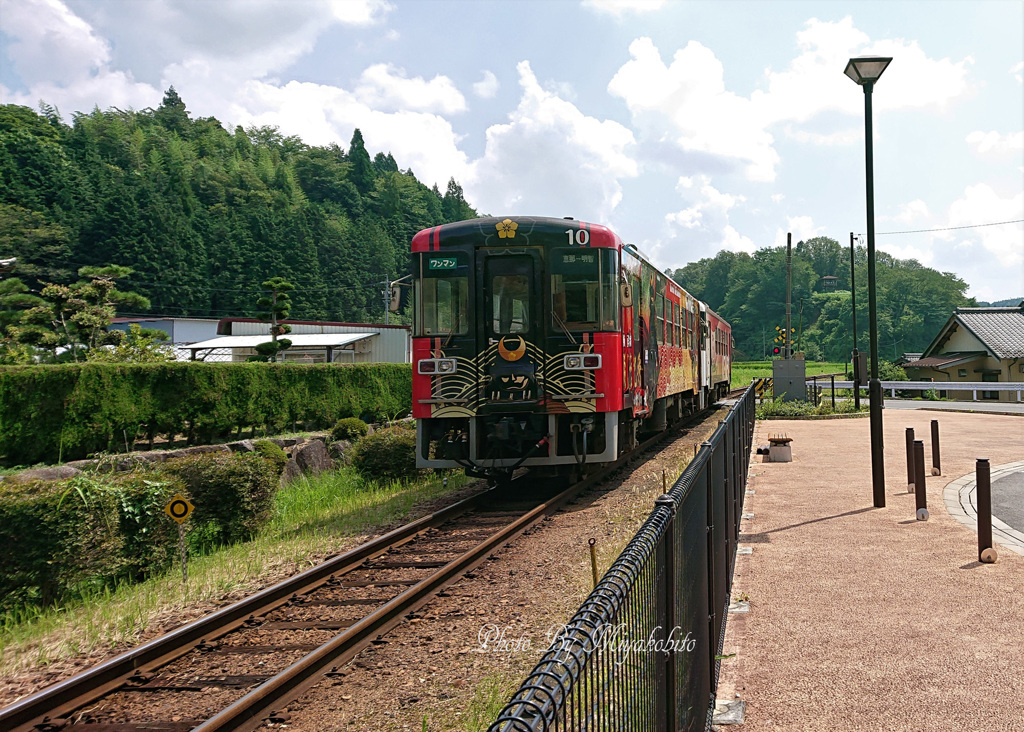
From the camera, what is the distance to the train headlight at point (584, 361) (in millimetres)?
10414

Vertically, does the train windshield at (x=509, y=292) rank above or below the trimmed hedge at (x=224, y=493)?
above

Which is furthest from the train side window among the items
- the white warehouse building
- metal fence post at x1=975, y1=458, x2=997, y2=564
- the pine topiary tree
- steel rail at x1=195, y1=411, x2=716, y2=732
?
the white warehouse building

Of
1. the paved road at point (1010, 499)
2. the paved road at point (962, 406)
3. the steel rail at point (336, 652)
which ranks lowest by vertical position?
the steel rail at point (336, 652)

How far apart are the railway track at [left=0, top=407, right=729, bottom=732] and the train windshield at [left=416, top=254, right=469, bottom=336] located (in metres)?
3.28

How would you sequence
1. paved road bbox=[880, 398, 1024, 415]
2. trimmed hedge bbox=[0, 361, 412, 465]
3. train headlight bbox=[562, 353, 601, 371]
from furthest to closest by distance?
paved road bbox=[880, 398, 1024, 415] → trimmed hedge bbox=[0, 361, 412, 465] → train headlight bbox=[562, 353, 601, 371]

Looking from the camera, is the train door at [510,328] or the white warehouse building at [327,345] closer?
the train door at [510,328]

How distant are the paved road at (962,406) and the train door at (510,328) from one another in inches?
884

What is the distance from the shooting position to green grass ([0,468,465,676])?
586cm

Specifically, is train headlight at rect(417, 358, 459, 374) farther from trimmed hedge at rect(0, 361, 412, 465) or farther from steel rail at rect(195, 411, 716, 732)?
trimmed hedge at rect(0, 361, 412, 465)

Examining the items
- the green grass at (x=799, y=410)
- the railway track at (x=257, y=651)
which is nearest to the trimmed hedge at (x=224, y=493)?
the railway track at (x=257, y=651)

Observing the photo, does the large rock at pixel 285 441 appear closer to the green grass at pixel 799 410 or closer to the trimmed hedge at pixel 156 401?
the trimmed hedge at pixel 156 401

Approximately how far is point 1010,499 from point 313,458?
554 inches

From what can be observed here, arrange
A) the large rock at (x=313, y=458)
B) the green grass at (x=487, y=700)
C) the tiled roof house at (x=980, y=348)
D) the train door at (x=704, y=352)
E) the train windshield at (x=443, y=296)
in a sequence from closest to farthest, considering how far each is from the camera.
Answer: the green grass at (x=487, y=700), the train windshield at (x=443, y=296), the large rock at (x=313, y=458), the train door at (x=704, y=352), the tiled roof house at (x=980, y=348)

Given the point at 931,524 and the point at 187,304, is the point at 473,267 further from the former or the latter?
the point at 187,304
